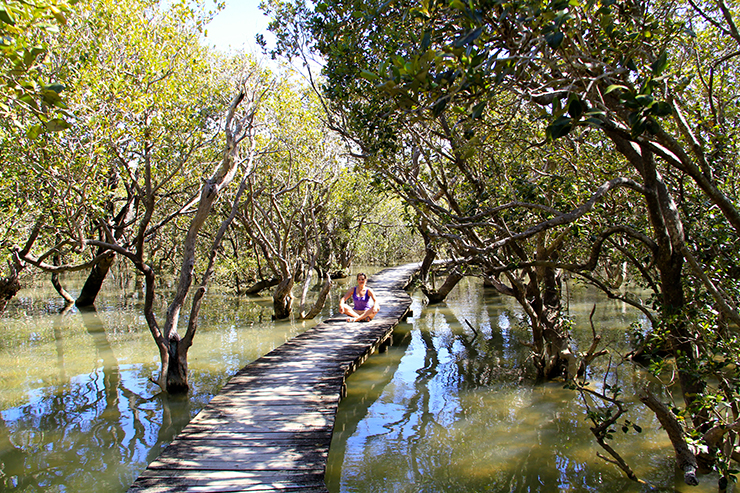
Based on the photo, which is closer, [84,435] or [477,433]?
[477,433]

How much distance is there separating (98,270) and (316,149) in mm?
9611

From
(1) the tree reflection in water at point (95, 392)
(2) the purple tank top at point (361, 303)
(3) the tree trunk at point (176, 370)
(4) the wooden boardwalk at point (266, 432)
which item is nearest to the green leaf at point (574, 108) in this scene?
(4) the wooden boardwalk at point (266, 432)

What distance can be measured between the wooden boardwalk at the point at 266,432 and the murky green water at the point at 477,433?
0.64 metres

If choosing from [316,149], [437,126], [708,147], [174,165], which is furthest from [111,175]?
[708,147]

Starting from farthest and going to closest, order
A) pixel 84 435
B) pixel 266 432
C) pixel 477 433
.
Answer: pixel 84 435, pixel 477 433, pixel 266 432

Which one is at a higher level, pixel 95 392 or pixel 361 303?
pixel 361 303

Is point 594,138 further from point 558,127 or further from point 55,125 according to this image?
point 55,125

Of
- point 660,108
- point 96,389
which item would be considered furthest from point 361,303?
point 660,108

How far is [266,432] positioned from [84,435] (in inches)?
129

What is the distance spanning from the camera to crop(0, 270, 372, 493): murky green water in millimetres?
5852

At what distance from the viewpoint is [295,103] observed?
13.3 metres

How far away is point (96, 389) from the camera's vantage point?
8.88 m

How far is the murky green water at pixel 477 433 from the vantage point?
5.29 m

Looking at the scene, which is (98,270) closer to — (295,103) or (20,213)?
(20,213)
